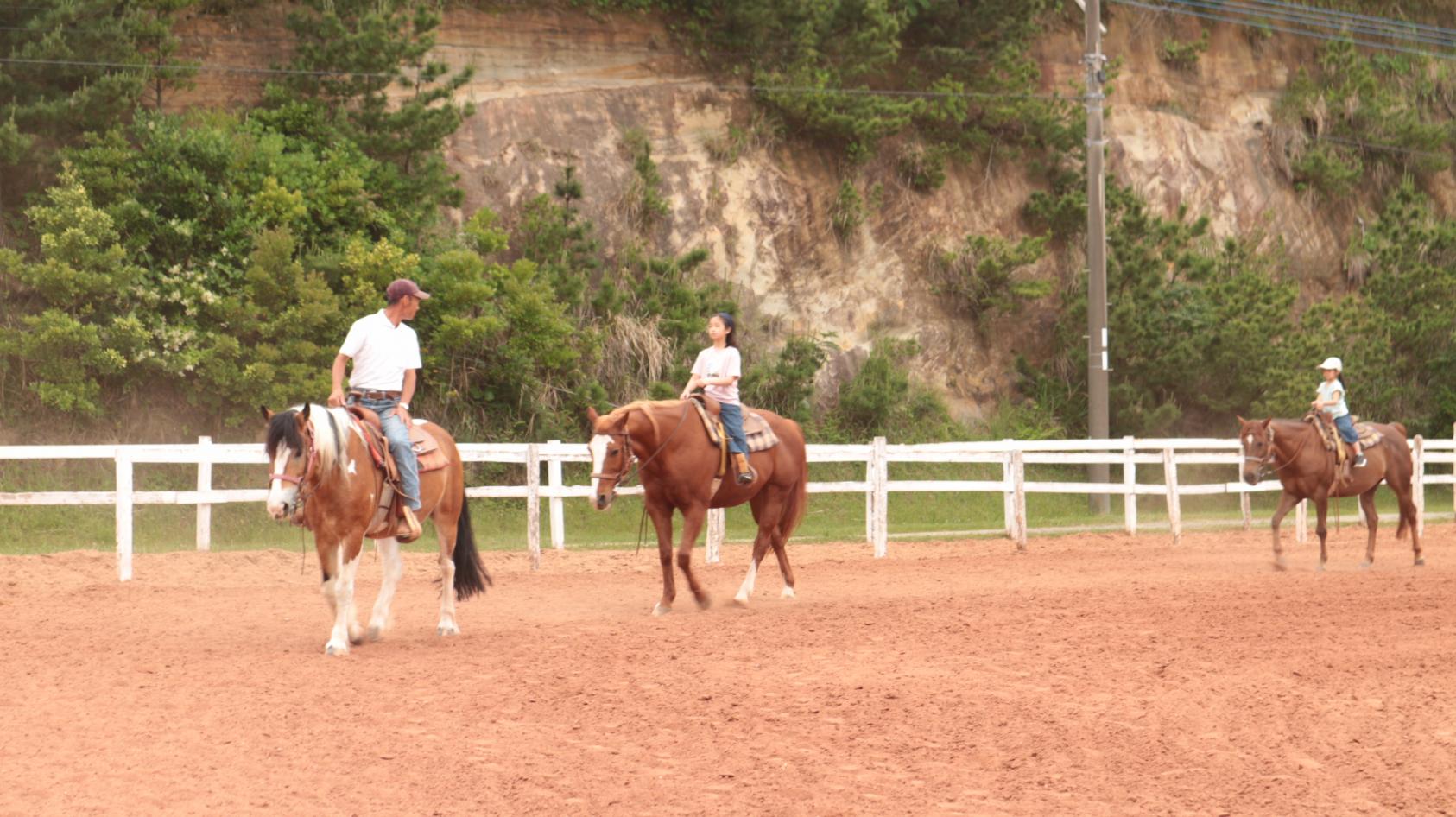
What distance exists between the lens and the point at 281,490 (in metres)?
9.70

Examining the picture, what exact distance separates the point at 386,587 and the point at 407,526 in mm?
627

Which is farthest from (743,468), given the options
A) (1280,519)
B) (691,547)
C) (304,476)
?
(1280,519)

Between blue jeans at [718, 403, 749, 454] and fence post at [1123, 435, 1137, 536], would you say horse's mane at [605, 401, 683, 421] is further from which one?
fence post at [1123, 435, 1137, 536]

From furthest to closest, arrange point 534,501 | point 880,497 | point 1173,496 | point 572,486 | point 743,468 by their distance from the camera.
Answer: point 1173,496
point 572,486
point 880,497
point 534,501
point 743,468

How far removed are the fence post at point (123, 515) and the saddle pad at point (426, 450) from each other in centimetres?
563

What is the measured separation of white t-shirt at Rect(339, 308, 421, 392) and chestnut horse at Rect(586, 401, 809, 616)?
1.80 m

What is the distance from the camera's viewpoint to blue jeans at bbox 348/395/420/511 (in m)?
10.9

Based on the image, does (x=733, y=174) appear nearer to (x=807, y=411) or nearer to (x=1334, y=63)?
(x=807, y=411)

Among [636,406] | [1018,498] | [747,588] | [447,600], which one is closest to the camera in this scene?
[447,600]

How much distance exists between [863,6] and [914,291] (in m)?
6.46

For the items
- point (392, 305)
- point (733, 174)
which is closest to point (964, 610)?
point (392, 305)

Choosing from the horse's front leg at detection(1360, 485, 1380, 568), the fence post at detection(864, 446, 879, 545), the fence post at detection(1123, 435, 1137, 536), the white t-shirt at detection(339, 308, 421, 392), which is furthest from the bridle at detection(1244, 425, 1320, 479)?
the white t-shirt at detection(339, 308, 421, 392)

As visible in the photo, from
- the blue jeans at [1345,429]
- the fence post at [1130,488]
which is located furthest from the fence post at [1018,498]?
the blue jeans at [1345,429]

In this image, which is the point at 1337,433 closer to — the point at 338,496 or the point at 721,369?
the point at 721,369
